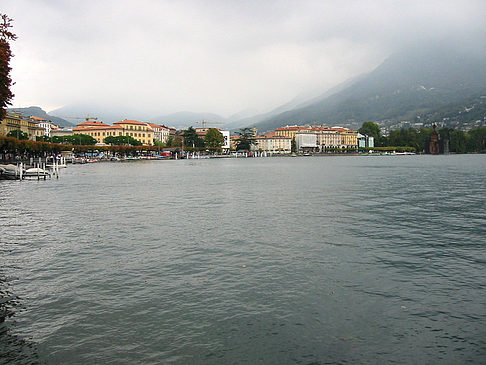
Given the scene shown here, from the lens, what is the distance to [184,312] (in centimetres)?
762

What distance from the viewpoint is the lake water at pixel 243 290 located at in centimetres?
631

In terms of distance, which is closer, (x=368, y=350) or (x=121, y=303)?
(x=368, y=350)

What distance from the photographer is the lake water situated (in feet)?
20.7

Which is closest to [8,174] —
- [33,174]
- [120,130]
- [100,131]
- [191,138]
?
[33,174]

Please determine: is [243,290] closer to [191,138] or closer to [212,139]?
[191,138]

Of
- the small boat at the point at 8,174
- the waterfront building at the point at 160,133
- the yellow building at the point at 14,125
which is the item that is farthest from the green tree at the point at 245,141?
the small boat at the point at 8,174

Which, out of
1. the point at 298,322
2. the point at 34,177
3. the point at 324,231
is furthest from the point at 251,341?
the point at 34,177

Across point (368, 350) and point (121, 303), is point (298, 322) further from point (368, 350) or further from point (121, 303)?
point (121, 303)

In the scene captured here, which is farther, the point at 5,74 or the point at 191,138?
the point at 191,138

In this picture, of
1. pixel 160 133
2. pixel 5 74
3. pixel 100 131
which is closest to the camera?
pixel 5 74

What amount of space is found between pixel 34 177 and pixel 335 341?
146 feet

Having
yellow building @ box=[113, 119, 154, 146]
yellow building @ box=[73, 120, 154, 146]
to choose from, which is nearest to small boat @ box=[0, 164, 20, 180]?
yellow building @ box=[73, 120, 154, 146]

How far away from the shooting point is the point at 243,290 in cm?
876

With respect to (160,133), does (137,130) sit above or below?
below
